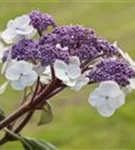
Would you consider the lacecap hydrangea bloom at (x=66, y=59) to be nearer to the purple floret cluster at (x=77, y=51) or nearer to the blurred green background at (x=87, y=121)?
the purple floret cluster at (x=77, y=51)

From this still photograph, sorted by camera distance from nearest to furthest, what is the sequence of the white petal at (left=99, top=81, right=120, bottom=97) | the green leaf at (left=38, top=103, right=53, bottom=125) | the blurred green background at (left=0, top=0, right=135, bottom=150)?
the white petal at (left=99, top=81, right=120, bottom=97)
the green leaf at (left=38, top=103, right=53, bottom=125)
the blurred green background at (left=0, top=0, right=135, bottom=150)

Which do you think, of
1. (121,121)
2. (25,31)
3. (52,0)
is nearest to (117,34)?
(52,0)

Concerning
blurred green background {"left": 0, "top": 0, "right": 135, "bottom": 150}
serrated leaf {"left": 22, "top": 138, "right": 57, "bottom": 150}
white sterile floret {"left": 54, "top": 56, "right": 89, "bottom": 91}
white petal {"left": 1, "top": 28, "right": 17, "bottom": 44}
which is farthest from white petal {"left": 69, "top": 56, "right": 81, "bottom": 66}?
blurred green background {"left": 0, "top": 0, "right": 135, "bottom": 150}

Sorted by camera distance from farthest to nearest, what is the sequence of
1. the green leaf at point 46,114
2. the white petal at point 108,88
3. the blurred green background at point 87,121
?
1. the blurred green background at point 87,121
2. the green leaf at point 46,114
3. the white petal at point 108,88

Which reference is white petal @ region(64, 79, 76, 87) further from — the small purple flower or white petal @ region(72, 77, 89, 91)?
the small purple flower

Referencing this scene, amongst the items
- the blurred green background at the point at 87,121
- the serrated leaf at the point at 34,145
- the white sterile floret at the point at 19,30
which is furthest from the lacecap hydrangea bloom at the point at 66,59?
the blurred green background at the point at 87,121

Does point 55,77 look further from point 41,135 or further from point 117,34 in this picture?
point 117,34
